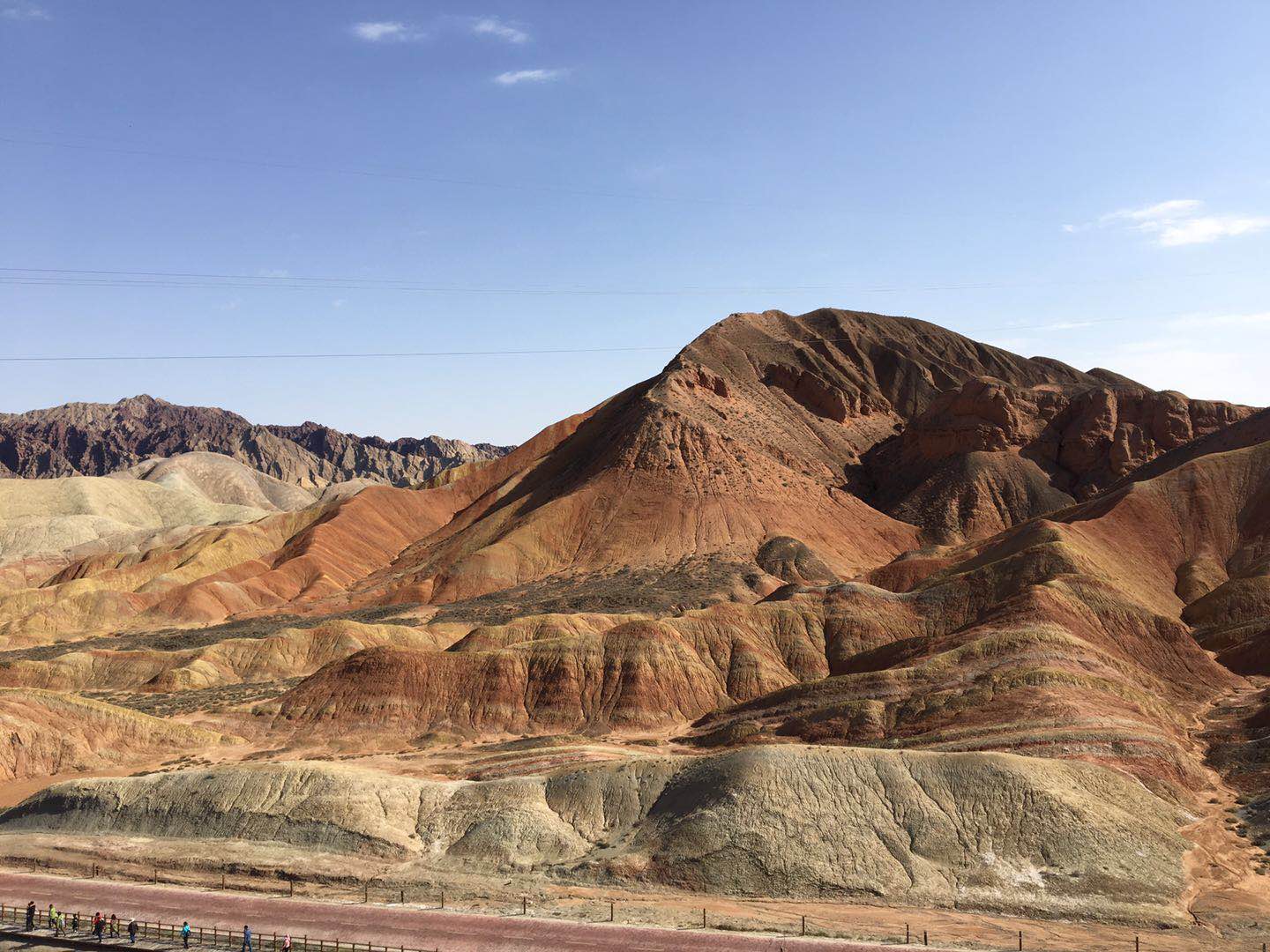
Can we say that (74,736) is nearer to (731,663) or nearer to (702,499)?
(731,663)

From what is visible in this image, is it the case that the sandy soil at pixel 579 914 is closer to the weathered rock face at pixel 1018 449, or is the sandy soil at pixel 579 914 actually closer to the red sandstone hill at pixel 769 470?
the red sandstone hill at pixel 769 470

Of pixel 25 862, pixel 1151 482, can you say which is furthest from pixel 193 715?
pixel 1151 482

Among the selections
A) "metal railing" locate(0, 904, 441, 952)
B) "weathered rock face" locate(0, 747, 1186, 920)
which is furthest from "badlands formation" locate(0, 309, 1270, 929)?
"metal railing" locate(0, 904, 441, 952)

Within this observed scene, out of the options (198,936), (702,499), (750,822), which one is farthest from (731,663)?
(702,499)

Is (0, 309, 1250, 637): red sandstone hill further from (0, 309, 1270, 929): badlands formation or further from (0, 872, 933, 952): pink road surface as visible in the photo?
(0, 872, 933, 952): pink road surface

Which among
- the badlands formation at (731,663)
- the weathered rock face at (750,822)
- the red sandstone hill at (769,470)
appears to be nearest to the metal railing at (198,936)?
the badlands formation at (731,663)
